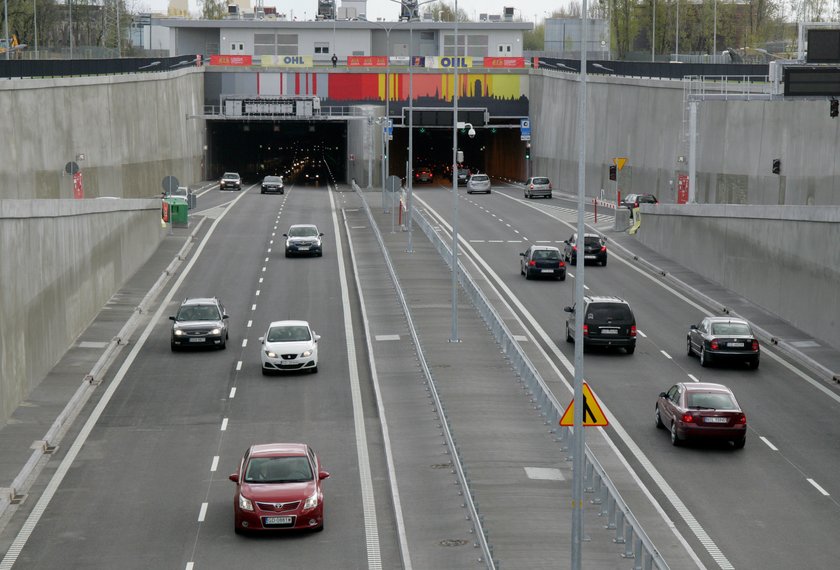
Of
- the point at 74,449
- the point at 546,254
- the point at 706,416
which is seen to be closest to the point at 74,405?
the point at 74,449

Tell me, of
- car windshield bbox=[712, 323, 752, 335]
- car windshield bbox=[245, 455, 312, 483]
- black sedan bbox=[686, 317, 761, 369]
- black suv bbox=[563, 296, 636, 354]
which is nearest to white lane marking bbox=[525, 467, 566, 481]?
car windshield bbox=[245, 455, 312, 483]

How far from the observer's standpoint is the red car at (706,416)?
2828 centimetres

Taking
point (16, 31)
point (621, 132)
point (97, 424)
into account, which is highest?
point (16, 31)

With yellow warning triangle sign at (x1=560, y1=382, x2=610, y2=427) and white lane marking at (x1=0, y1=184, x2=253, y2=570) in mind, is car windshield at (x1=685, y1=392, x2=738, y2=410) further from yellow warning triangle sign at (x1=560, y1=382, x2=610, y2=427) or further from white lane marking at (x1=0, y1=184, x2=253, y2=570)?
white lane marking at (x1=0, y1=184, x2=253, y2=570)

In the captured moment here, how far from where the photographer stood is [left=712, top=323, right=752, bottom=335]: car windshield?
37219 mm

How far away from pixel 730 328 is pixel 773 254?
968 cm

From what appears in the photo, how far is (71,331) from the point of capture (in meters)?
39.4

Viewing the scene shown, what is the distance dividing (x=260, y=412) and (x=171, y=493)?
261 inches

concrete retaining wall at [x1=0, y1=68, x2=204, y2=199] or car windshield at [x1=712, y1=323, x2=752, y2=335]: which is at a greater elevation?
concrete retaining wall at [x1=0, y1=68, x2=204, y2=199]

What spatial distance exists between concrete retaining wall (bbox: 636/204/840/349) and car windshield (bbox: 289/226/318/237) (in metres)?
15.7

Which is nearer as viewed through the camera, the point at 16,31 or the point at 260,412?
the point at 260,412

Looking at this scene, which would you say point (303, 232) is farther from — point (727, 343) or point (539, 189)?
point (539, 189)

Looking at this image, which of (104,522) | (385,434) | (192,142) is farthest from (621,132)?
(104,522)

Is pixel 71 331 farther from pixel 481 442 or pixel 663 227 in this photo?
pixel 663 227
